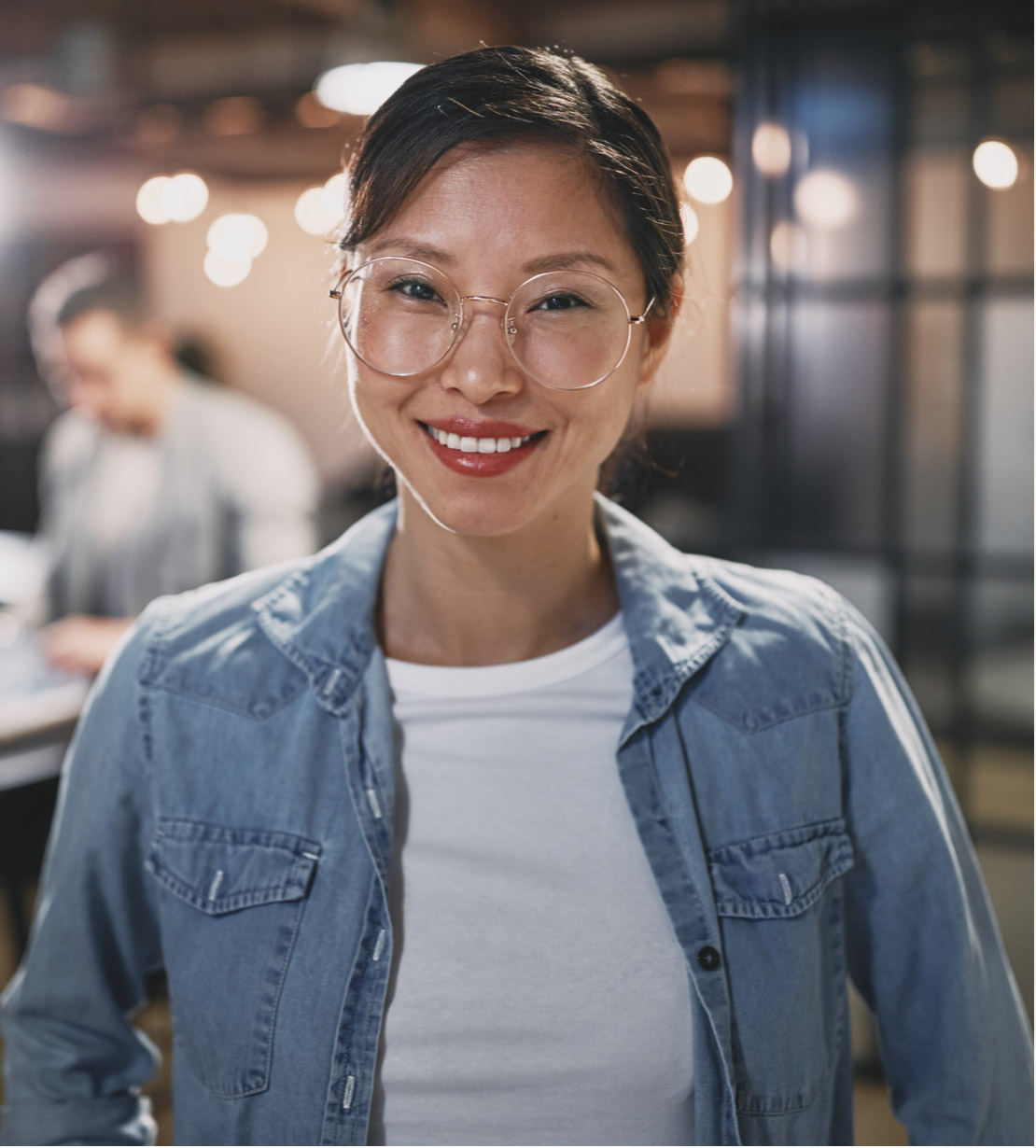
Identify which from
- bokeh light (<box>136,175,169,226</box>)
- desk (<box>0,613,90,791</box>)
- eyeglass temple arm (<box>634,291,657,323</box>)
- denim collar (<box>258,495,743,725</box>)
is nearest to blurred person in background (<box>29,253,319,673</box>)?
desk (<box>0,613,90,791</box>)

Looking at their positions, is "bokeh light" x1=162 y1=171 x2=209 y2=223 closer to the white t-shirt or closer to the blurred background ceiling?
the blurred background ceiling

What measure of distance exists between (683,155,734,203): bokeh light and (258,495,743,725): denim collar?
3.62 m

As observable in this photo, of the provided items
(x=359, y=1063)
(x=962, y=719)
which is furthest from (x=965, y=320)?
(x=359, y=1063)

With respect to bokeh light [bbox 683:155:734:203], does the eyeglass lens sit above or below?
below

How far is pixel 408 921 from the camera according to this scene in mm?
1006

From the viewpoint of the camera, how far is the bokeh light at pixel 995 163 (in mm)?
3068

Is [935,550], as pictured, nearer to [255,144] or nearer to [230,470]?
[230,470]

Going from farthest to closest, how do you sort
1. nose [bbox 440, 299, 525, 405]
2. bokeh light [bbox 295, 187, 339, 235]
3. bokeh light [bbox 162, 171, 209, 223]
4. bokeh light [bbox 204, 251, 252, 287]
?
bokeh light [bbox 204, 251, 252, 287], bokeh light [bbox 295, 187, 339, 235], bokeh light [bbox 162, 171, 209, 223], nose [bbox 440, 299, 525, 405]

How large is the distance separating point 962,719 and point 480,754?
8.23 ft

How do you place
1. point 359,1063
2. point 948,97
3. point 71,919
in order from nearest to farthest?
point 359,1063
point 71,919
point 948,97

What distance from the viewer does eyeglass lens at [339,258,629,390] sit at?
37.2 inches

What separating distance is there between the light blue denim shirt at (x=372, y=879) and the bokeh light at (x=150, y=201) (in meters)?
6.32

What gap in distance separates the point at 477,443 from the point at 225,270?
6333mm

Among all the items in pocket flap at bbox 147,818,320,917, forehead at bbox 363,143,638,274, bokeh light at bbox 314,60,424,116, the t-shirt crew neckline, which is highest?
bokeh light at bbox 314,60,424,116
